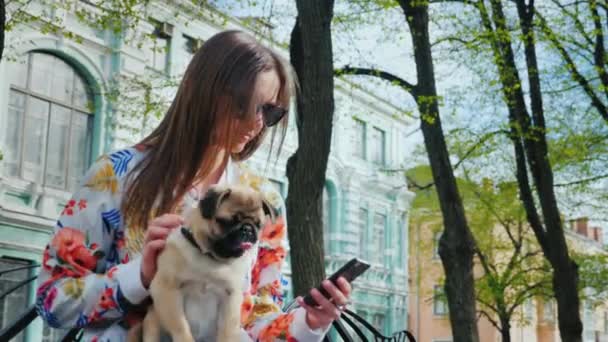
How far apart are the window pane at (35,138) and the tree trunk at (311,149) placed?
12.6m

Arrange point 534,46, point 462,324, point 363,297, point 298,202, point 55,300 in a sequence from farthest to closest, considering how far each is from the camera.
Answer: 1. point 363,297
2. point 534,46
3. point 462,324
4. point 298,202
5. point 55,300

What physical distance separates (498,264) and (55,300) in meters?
35.3

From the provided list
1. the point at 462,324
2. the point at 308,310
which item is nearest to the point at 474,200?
the point at 462,324

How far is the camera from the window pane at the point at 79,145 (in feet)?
70.3

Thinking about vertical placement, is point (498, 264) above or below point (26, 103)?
below

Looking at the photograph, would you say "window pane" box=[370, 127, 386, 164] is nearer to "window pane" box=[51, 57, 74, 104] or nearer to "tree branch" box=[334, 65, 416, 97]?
"window pane" box=[51, 57, 74, 104]

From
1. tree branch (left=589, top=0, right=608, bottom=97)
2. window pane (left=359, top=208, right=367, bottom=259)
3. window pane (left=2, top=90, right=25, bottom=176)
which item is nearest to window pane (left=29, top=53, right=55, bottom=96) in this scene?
window pane (left=2, top=90, right=25, bottom=176)

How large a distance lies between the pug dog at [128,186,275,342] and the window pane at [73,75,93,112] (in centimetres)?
2002

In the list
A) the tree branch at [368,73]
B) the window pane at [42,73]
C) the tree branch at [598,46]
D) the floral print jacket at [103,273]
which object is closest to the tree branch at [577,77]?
the tree branch at [598,46]

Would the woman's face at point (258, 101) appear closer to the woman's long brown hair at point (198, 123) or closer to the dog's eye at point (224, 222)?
the woman's long brown hair at point (198, 123)

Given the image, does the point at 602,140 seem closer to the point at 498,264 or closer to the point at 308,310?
the point at 498,264

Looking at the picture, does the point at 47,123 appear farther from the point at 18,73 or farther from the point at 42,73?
the point at 18,73

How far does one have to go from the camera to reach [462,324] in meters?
13.1

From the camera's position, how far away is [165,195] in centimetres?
258
